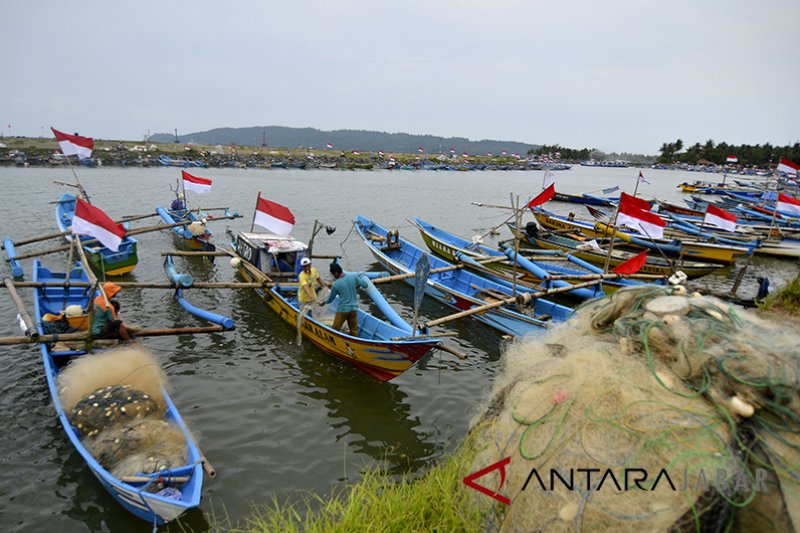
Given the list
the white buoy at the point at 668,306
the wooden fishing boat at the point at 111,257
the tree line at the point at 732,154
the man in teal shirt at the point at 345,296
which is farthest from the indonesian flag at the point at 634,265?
the tree line at the point at 732,154

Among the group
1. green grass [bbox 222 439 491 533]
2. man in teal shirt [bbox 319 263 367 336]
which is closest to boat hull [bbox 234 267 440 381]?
man in teal shirt [bbox 319 263 367 336]

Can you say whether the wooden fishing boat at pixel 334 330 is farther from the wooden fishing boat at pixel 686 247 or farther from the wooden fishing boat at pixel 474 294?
the wooden fishing boat at pixel 686 247

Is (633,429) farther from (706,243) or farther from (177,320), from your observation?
(706,243)

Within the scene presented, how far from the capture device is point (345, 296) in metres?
11.2

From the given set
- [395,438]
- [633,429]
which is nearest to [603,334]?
[633,429]

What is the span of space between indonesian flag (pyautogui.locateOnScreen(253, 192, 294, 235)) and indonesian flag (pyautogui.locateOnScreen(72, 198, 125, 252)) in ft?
13.8

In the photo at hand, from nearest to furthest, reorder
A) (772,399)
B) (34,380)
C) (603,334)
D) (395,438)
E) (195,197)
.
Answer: (772,399)
(603,334)
(395,438)
(34,380)
(195,197)

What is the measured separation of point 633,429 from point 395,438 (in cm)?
660

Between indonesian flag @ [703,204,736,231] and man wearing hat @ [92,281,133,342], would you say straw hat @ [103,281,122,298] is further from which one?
indonesian flag @ [703,204,736,231]

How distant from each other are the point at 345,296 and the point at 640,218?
10.0m

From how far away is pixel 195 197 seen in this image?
4625 centimetres

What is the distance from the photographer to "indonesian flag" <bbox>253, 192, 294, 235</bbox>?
562 inches

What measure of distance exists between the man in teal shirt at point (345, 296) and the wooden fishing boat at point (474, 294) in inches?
135

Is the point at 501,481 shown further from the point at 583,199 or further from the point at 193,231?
the point at 583,199
